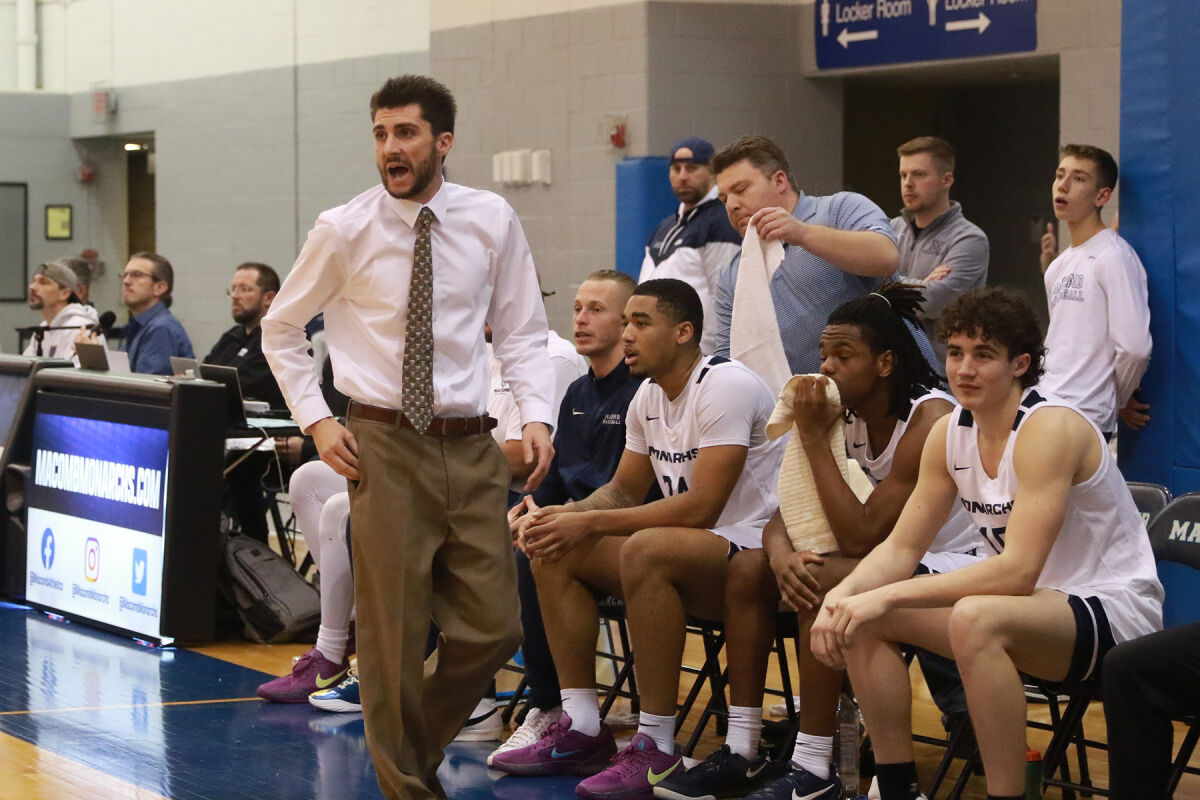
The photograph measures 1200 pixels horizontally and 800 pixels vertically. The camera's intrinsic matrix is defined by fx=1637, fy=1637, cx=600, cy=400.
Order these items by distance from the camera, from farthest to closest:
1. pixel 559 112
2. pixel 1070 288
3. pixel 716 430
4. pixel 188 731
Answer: pixel 559 112 → pixel 1070 288 → pixel 188 731 → pixel 716 430

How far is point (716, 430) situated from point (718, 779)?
87 cm

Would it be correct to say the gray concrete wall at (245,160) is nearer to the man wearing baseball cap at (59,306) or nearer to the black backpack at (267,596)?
the man wearing baseball cap at (59,306)

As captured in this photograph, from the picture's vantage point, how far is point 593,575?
14.3 feet

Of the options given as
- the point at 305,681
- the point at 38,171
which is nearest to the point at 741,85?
the point at 305,681

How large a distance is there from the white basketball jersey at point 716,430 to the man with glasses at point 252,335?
288cm

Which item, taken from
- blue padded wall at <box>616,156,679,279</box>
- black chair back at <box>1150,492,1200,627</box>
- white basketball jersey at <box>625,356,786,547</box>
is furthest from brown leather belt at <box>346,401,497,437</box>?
blue padded wall at <box>616,156,679,279</box>

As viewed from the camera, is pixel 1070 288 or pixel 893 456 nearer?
pixel 893 456

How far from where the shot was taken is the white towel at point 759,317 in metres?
4.33

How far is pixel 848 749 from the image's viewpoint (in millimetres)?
3818

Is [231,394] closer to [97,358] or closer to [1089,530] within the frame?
[97,358]

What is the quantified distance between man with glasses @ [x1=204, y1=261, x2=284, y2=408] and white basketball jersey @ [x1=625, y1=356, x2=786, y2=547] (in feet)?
9.43

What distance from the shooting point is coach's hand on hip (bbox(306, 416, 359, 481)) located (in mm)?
3580

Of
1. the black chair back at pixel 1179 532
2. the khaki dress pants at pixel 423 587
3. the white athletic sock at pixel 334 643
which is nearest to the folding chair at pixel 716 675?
the khaki dress pants at pixel 423 587

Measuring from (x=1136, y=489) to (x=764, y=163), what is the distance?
4.23 feet
